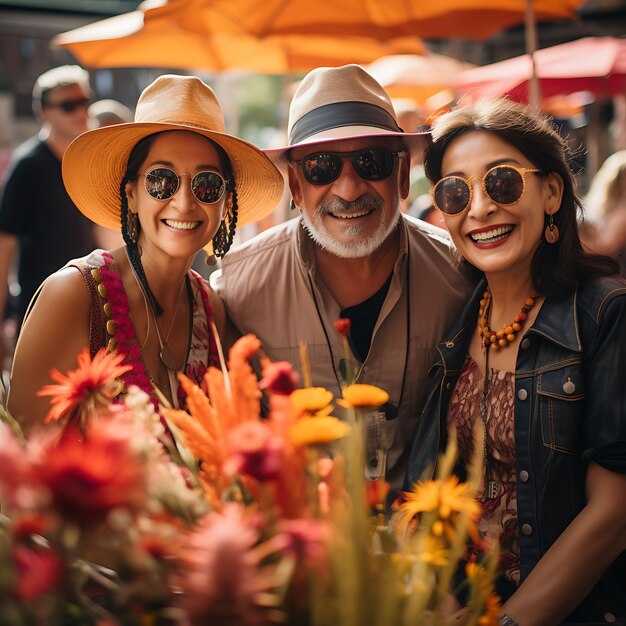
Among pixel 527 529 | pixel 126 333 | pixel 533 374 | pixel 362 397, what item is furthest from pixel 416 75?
pixel 362 397

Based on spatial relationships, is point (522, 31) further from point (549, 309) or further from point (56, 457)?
point (56, 457)

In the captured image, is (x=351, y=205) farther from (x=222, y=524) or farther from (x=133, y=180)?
(x=222, y=524)

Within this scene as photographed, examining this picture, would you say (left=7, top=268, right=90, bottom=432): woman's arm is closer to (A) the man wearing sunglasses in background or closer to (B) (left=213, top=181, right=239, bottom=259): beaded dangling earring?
(B) (left=213, top=181, right=239, bottom=259): beaded dangling earring

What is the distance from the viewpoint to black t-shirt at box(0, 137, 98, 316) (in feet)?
15.4

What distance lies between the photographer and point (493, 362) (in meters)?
2.37

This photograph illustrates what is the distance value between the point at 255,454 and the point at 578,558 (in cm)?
133

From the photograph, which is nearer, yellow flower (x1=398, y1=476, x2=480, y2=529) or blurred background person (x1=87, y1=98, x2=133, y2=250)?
yellow flower (x1=398, y1=476, x2=480, y2=529)

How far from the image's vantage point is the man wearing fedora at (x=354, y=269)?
2.80m

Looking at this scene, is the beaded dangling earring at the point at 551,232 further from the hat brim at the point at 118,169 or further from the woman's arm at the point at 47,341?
the woman's arm at the point at 47,341

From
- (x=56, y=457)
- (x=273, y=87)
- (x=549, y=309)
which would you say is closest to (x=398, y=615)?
(x=56, y=457)

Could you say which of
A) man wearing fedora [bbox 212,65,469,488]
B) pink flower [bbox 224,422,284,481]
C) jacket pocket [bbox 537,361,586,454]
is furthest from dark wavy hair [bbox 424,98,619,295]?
pink flower [bbox 224,422,284,481]

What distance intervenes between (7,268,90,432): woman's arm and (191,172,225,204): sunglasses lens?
0.45 metres

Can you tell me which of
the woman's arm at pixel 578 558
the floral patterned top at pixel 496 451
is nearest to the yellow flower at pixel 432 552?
the woman's arm at pixel 578 558

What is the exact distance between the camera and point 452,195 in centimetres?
234
